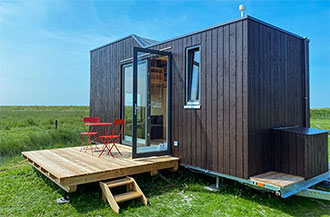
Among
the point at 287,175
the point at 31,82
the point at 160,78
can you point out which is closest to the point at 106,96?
the point at 160,78

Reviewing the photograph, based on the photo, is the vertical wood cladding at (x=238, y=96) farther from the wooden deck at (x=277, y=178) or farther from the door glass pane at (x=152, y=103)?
the door glass pane at (x=152, y=103)

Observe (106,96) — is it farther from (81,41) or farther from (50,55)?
(50,55)

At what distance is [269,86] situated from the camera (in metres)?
3.96

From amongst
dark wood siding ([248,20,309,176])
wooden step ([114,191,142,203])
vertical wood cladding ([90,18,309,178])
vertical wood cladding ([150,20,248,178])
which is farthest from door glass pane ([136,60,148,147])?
dark wood siding ([248,20,309,176])

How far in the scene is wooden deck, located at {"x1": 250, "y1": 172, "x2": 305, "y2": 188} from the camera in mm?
3200

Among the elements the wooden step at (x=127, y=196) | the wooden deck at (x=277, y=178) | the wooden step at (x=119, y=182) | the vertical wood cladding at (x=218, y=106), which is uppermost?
the vertical wood cladding at (x=218, y=106)

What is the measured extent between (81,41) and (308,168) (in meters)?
8.75

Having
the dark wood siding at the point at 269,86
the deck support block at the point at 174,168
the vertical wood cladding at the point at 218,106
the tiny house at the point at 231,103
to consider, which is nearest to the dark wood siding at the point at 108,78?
the tiny house at the point at 231,103

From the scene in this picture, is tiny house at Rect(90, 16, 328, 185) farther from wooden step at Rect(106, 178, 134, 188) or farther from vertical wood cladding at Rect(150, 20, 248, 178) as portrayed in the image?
wooden step at Rect(106, 178, 134, 188)

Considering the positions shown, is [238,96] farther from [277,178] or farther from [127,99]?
[127,99]

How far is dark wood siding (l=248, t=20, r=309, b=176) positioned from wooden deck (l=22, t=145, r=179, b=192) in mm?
1657

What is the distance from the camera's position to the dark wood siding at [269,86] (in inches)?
142

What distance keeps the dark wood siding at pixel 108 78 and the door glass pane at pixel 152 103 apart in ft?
4.76

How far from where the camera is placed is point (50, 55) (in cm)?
1112
